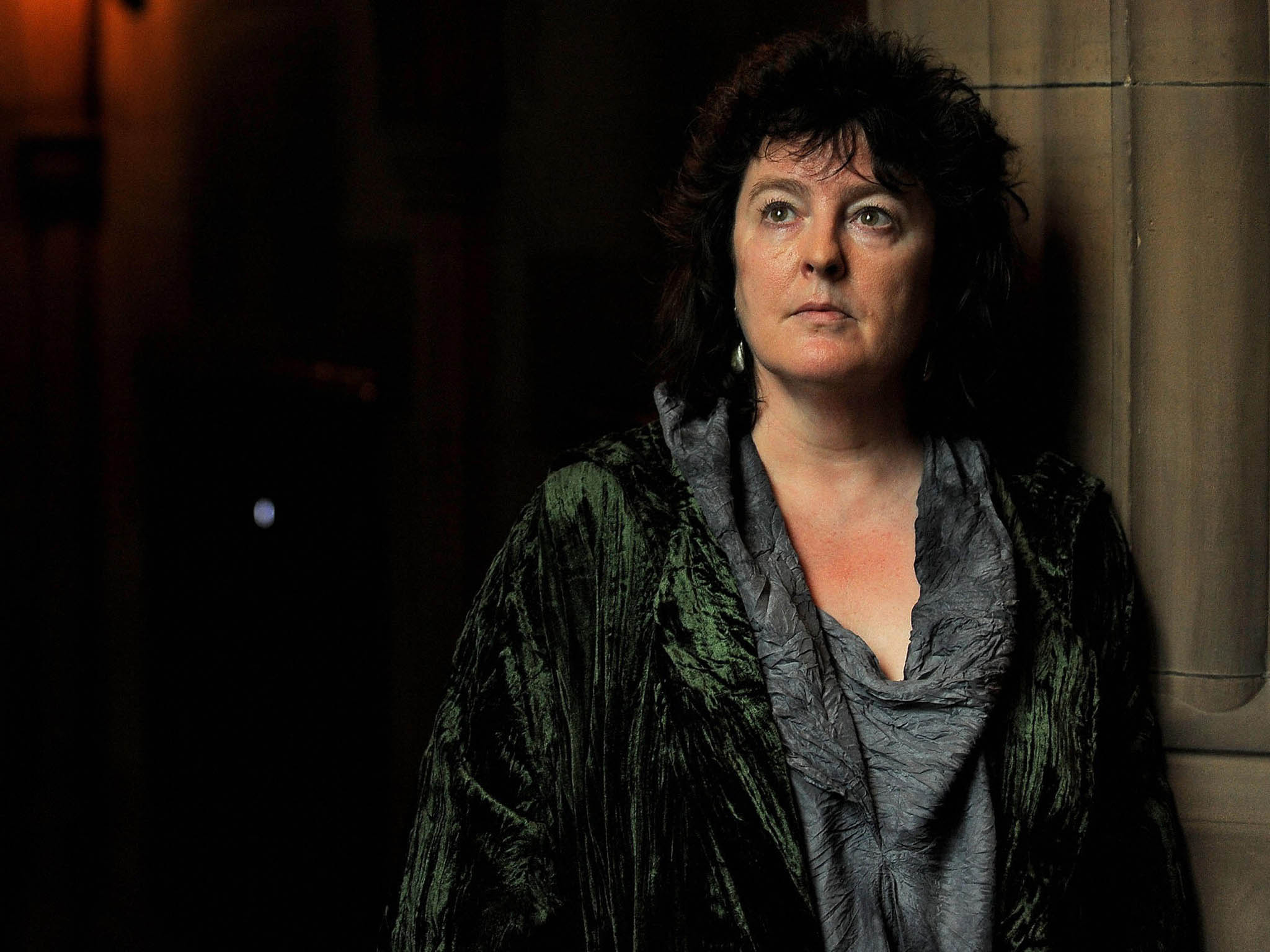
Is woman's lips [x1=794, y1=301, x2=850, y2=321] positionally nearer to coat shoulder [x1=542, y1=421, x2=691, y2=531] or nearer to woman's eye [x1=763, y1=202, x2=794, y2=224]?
woman's eye [x1=763, y1=202, x2=794, y2=224]

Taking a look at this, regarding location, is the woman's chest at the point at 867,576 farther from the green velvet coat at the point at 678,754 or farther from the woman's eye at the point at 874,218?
the woman's eye at the point at 874,218

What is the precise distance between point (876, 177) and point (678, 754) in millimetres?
611

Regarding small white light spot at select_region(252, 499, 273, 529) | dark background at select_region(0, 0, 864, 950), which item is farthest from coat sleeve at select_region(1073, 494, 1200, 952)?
small white light spot at select_region(252, 499, 273, 529)

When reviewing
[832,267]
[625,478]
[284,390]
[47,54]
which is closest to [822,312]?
[832,267]

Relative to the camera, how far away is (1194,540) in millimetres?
1311

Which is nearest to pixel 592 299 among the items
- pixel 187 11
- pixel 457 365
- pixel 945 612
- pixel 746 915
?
pixel 457 365

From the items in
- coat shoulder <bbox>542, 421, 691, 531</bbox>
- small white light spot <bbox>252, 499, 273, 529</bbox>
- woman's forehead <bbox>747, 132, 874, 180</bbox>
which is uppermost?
woman's forehead <bbox>747, 132, 874, 180</bbox>

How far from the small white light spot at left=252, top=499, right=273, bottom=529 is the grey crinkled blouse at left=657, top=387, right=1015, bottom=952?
1068mm

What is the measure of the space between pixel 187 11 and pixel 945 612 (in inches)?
65.5

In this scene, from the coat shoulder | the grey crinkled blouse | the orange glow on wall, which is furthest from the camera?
the orange glow on wall

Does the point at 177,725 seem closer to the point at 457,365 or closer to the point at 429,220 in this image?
the point at 457,365

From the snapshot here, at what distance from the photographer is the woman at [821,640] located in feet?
3.73

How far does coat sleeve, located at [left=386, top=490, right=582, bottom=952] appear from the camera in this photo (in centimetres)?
121

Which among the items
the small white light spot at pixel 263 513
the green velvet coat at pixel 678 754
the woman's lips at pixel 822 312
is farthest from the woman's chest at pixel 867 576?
the small white light spot at pixel 263 513
